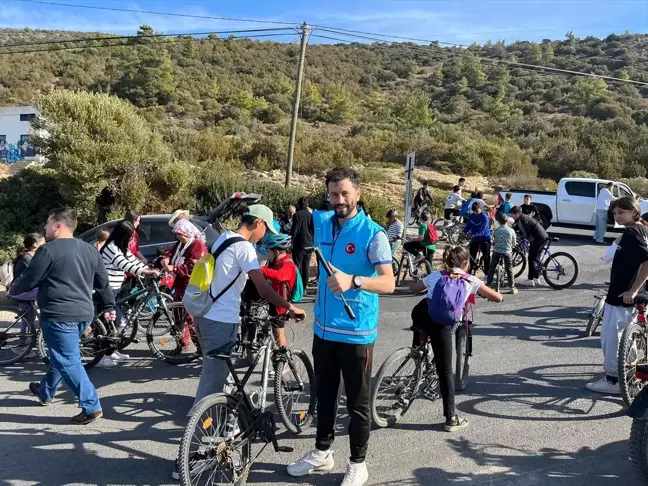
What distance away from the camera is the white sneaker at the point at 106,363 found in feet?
21.1

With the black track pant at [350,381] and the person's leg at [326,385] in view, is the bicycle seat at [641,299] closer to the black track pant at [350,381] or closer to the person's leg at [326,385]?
the black track pant at [350,381]

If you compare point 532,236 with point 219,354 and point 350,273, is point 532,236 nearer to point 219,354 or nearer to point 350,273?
point 350,273

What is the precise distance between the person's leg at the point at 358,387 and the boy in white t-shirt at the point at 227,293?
0.76 m

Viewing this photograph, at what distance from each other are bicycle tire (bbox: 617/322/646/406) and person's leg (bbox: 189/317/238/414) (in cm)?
355

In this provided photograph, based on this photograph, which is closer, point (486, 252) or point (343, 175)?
point (343, 175)

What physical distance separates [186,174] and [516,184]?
16268 millimetres

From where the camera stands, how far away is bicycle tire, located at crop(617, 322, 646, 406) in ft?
17.0

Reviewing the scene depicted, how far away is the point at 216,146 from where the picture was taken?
92.1 feet

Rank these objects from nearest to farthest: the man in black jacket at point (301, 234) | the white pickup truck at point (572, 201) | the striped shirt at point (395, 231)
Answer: the man in black jacket at point (301, 234) < the striped shirt at point (395, 231) < the white pickup truck at point (572, 201)

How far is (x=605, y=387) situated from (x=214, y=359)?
157 inches

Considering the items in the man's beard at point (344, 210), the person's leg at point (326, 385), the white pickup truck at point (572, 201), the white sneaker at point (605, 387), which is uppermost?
the white pickup truck at point (572, 201)

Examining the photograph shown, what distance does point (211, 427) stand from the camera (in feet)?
11.7

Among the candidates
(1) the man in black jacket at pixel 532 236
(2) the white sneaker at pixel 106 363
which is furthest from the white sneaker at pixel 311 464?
(1) the man in black jacket at pixel 532 236

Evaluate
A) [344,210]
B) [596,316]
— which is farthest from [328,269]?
[596,316]
